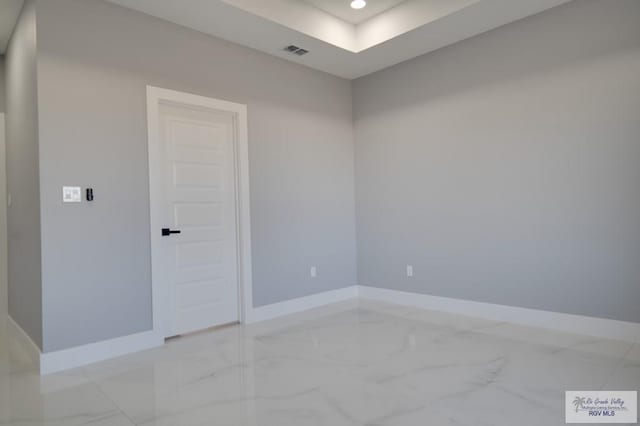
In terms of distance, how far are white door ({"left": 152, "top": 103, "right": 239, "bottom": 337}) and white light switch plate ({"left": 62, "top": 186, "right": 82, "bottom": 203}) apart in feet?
2.05

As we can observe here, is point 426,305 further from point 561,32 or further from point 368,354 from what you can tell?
point 561,32

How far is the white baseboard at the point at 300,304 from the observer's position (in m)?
4.20

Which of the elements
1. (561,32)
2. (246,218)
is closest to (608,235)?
(561,32)

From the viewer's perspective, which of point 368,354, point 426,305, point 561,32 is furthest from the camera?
point 426,305

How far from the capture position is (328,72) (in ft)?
16.2

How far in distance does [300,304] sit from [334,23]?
9.98 ft

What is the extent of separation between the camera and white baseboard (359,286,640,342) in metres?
3.26

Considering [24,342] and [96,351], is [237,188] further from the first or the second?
[24,342]

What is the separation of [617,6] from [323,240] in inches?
138

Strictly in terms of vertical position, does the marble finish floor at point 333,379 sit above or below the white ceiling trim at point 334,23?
below

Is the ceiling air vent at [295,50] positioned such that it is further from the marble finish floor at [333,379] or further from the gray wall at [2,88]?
the gray wall at [2,88]

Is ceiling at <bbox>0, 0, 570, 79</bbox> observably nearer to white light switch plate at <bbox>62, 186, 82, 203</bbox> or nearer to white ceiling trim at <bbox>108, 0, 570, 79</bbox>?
white ceiling trim at <bbox>108, 0, 570, 79</bbox>

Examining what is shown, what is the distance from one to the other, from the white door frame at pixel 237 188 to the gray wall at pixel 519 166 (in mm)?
1697

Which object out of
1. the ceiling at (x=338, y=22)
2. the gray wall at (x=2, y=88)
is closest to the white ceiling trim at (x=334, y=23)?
the ceiling at (x=338, y=22)
